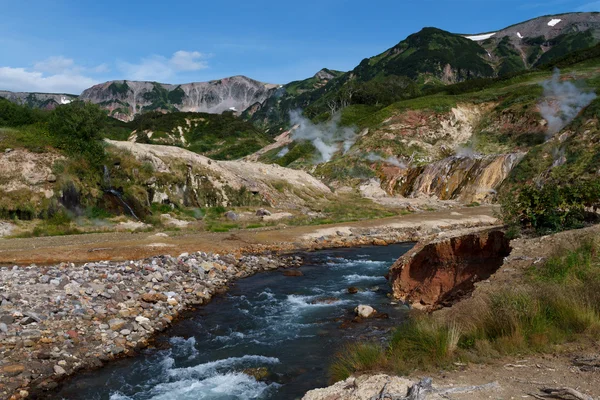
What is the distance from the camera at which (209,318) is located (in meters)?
14.1

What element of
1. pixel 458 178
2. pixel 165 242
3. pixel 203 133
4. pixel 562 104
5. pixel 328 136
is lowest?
pixel 165 242

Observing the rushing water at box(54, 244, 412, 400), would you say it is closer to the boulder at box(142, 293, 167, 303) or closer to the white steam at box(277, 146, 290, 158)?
the boulder at box(142, 293, 167, 303)

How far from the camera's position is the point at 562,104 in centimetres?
5956

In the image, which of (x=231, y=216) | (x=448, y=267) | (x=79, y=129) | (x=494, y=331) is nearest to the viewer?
(x=494, y=331)

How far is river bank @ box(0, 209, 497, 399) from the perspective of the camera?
9.70m

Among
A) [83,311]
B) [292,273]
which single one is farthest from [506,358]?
[292,273]

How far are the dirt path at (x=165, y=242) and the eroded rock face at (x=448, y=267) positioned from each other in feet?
36.5

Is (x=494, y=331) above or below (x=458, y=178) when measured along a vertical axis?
below

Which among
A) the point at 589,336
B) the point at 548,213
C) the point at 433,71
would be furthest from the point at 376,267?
the point at 433,71

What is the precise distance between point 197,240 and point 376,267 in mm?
11528

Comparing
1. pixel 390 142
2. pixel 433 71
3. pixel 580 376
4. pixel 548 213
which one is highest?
pixel 433 71

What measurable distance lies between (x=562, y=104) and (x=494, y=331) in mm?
64889

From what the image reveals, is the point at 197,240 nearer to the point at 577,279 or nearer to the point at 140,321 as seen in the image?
the point at 140,321

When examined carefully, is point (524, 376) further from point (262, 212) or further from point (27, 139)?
point (27, 139)
